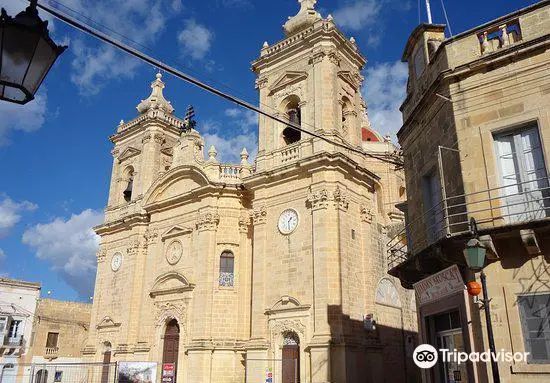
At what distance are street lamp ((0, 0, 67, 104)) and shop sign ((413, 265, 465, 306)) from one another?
831cm

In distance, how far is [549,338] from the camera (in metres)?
8.27

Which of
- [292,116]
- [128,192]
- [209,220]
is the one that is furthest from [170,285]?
[292,116]

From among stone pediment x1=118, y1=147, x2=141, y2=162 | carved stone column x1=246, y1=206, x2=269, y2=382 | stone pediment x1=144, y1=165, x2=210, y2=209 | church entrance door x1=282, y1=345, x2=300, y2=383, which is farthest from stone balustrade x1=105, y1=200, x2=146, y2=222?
church entrance door x1=282, y1=345, x2=300, y2=383

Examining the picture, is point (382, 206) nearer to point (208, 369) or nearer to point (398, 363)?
point (398, 363)

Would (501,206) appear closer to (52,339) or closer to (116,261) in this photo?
(116,261)

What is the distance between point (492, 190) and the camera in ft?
30.9

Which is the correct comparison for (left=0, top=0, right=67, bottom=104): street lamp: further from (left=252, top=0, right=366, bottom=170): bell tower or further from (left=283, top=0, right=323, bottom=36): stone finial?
(left=283, top=0, right=323, bottom=36): stone finial

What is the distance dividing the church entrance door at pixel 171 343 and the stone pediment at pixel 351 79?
13.9 metres

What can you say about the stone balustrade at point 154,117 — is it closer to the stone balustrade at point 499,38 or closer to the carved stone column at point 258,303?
the carved stone column at point 258,303

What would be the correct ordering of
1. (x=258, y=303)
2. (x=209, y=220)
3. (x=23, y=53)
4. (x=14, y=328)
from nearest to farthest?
(x=23, y=53) → (x=258, y=303) → (x=209, y=220) → (x=14, y=328)

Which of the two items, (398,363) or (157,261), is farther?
(157,261)

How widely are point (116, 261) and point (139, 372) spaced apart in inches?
452

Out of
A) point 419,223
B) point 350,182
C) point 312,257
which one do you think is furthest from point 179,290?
point 419,223

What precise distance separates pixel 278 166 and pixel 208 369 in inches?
356
